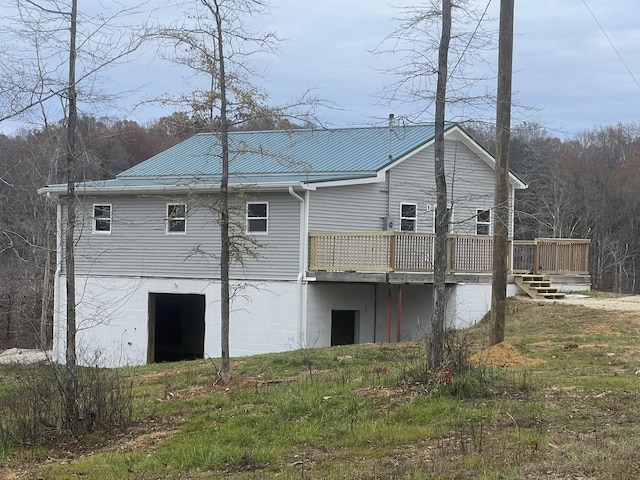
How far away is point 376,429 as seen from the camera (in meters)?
8.88

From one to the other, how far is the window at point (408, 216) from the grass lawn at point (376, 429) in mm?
11607

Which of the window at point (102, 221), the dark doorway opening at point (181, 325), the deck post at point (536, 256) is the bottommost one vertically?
the dark doorway opening at point (181, 325)

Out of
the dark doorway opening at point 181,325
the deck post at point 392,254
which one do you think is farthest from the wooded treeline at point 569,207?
the deck post at point 392,254

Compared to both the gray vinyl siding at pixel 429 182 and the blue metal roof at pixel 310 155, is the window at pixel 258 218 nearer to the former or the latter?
the blue metal roof at pixel 310 155

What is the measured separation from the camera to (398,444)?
8.35 metres

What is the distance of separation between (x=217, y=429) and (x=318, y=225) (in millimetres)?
13482

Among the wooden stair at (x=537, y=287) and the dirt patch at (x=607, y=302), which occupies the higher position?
the wooden stair at (x=537, y=287)

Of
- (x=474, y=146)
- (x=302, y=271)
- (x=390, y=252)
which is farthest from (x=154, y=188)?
(x=474, y=146)

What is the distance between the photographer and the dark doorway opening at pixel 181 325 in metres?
29.1

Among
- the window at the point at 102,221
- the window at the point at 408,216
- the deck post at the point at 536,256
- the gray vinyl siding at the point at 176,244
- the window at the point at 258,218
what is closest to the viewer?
the gray vinyl siding at the point at 176,244

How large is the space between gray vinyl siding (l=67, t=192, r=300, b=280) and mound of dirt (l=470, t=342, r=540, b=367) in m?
9.10

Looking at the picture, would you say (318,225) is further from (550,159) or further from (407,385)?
(550,159)

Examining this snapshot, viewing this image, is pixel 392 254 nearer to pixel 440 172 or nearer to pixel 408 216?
pixel 408 216

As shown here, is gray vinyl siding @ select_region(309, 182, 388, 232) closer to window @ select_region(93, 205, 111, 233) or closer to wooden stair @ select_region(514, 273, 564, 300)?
wooden stair @ select_region(514, 273, 564, 300)
